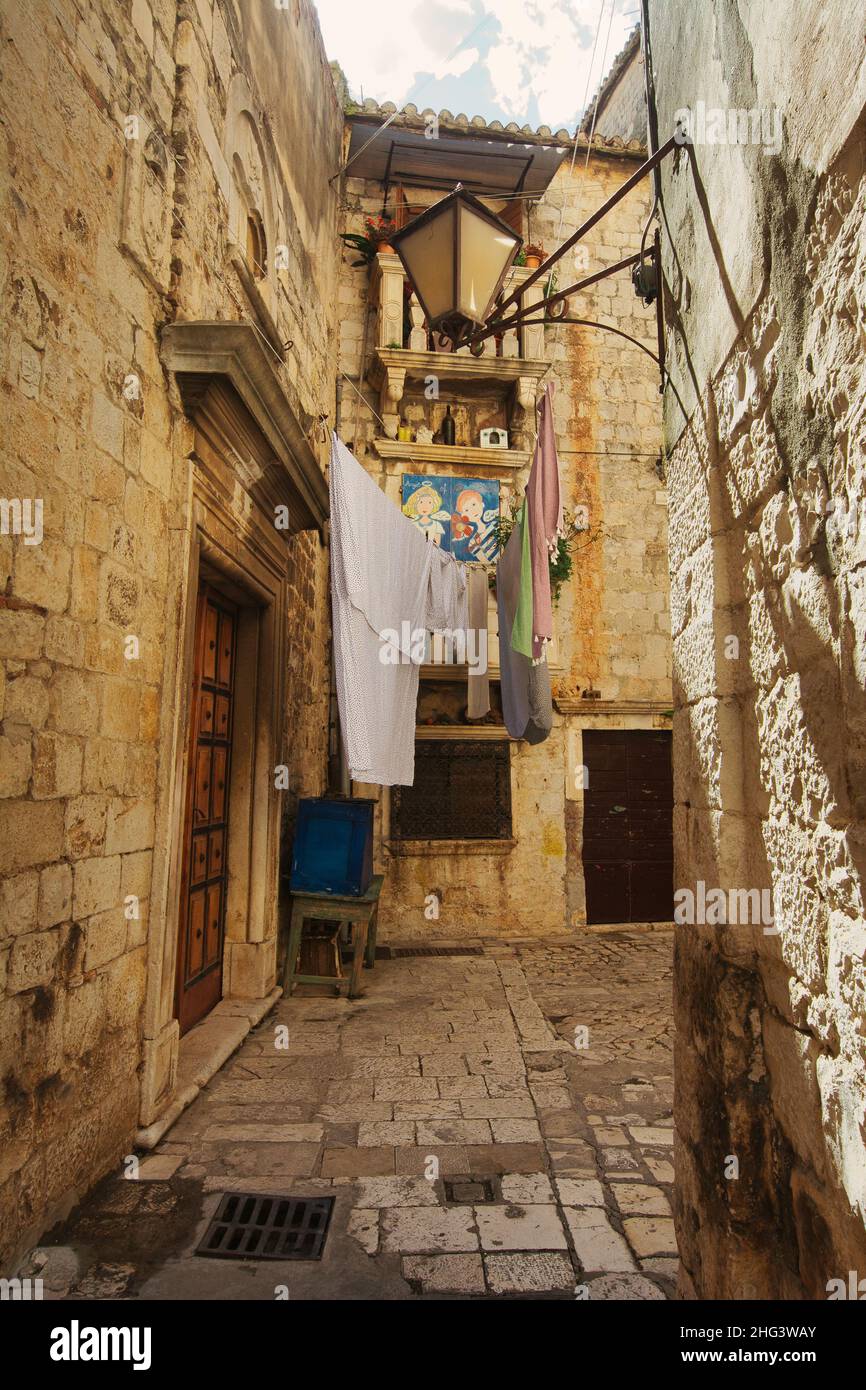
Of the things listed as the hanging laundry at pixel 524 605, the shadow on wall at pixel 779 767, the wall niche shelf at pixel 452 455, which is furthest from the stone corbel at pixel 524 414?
the shadow on wall at pixel 779 767

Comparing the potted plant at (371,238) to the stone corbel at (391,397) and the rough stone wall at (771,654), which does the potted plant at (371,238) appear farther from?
the rough stone wall at (771,654)

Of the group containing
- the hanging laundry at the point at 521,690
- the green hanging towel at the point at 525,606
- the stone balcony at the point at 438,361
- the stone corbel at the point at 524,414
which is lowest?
the hanging laundry at the point at 521,690

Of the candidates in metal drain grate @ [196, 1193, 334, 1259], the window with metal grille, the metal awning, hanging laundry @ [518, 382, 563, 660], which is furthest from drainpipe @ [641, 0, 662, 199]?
the metal awning

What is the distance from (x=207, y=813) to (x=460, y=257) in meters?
3.33

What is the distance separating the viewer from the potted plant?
867 cm

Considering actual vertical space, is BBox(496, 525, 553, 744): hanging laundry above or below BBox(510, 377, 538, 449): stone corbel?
below

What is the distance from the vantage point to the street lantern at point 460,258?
3465 millimetres

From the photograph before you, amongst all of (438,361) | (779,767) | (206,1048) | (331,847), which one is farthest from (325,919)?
(438,361)

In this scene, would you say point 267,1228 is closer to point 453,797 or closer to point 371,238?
point 453,797

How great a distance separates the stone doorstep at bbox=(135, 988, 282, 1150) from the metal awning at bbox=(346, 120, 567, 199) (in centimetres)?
900

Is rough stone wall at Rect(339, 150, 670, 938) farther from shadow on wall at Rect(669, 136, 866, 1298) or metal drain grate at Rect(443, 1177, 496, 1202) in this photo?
shadow on wall at Rect(669, 136, 866, 1298)

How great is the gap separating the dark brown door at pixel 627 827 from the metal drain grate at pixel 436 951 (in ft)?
5.61
